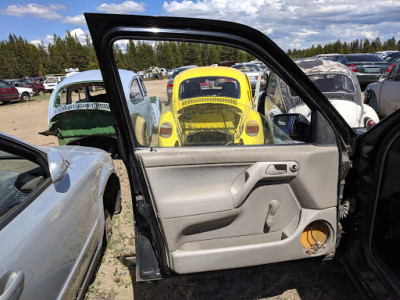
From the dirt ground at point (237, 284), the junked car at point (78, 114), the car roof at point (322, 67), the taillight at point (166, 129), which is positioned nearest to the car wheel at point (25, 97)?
the junked car at point (78, 114)

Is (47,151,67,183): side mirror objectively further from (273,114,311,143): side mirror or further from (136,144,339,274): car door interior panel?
(273,114,311,143): side mirror

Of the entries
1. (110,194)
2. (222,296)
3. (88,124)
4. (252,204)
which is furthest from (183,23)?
(88,124)

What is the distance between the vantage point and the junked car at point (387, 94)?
6676mm

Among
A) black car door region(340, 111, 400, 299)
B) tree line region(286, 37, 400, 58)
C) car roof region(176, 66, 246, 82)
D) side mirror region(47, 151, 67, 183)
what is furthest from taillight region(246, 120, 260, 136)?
tree line region(286, 37, 400, 58)

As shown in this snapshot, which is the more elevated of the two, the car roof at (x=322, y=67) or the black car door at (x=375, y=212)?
the car roof at (x=322, y=67)

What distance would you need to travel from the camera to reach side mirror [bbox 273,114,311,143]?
1948mm

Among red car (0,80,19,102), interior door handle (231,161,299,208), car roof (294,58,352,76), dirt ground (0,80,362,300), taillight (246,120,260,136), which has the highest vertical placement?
car roof (294,58,352,76)

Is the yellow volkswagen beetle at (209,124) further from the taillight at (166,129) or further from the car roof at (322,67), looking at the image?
the car roof at (322,67)

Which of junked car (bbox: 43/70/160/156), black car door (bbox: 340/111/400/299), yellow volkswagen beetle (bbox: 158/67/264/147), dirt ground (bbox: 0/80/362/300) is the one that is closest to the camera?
black car door (bbox: 340/111/400/299)

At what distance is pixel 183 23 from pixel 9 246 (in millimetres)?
1530

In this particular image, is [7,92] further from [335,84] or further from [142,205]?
[142,205]

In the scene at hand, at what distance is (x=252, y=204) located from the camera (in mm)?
1861

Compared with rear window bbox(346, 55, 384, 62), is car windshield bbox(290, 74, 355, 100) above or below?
below

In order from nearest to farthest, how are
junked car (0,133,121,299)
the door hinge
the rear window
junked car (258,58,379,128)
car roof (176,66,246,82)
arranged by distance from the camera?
junked car (0,133,121,299) → the door hinge → junked car (258,58,379,128) → car roof (176,66,246,82) → the rear window
